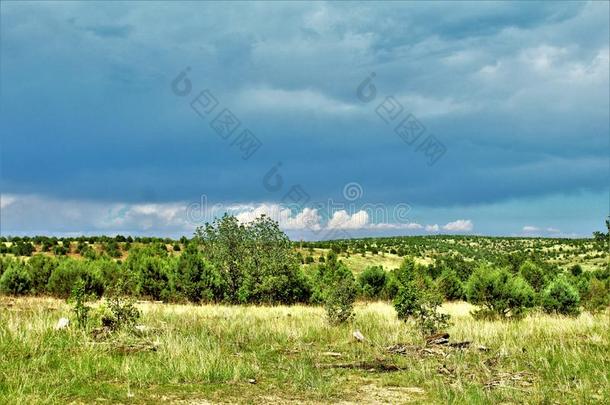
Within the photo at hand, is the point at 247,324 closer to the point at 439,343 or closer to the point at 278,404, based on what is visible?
the point at 439,343

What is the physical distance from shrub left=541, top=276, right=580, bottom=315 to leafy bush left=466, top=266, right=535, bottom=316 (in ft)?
4.76

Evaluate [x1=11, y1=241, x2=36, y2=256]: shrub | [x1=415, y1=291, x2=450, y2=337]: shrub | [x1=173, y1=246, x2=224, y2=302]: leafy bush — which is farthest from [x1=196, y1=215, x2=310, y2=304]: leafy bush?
[x1=11, y1=241, x2=36, y2=256]: shrub

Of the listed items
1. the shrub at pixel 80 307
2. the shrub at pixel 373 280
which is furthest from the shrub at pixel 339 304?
the shrub at pixel 373 280

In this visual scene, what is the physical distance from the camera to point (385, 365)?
37.1 feet

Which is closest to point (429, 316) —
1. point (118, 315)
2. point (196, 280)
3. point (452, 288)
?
point (118, 315)

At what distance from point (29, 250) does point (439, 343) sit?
184 feet

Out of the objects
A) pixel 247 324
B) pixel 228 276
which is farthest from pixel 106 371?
pixel 228 276

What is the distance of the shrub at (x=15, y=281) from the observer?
1272 inches

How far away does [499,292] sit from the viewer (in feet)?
81.8

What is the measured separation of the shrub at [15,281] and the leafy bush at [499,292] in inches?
1026

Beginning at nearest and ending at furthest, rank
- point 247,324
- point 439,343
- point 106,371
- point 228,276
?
point 106,371
point 439,343
point 247,324
point 228,276

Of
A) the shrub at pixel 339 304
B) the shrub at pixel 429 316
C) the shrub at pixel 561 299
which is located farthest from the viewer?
the shrub at pixel 561 299

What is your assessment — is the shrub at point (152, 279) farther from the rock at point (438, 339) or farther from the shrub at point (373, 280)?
the rock at point (438, 339)

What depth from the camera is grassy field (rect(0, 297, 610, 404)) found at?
8586mm
